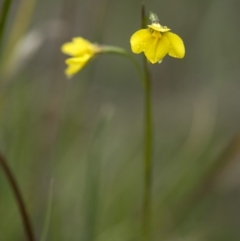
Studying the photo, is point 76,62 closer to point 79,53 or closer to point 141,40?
point 79,53

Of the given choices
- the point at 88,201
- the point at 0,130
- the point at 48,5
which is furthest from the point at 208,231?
the point at 48,5

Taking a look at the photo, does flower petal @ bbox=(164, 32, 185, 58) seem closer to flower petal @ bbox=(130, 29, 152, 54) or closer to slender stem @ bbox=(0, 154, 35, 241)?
flower petal @ bbox=(130, 29, 152, 54)

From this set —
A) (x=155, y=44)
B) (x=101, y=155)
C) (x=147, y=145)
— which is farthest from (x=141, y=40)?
(x=101, y=155)

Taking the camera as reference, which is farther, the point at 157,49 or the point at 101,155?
the point at 101,155

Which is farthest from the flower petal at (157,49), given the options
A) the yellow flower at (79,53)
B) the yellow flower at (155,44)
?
the yellow flower at (79,53)

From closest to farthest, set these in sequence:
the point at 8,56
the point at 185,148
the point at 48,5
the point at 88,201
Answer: the point at 88,201, the point at 8,56, the point at 185,148, the point at 48,5

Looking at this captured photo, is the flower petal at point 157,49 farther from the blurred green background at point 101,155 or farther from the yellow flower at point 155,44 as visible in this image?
the blurred green background at point 101,155

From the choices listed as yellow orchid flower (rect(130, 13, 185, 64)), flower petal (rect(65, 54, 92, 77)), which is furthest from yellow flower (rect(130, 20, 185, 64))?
flower petal (rect(65, 54, 92, 77))

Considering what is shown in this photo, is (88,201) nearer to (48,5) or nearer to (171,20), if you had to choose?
(171,20)
